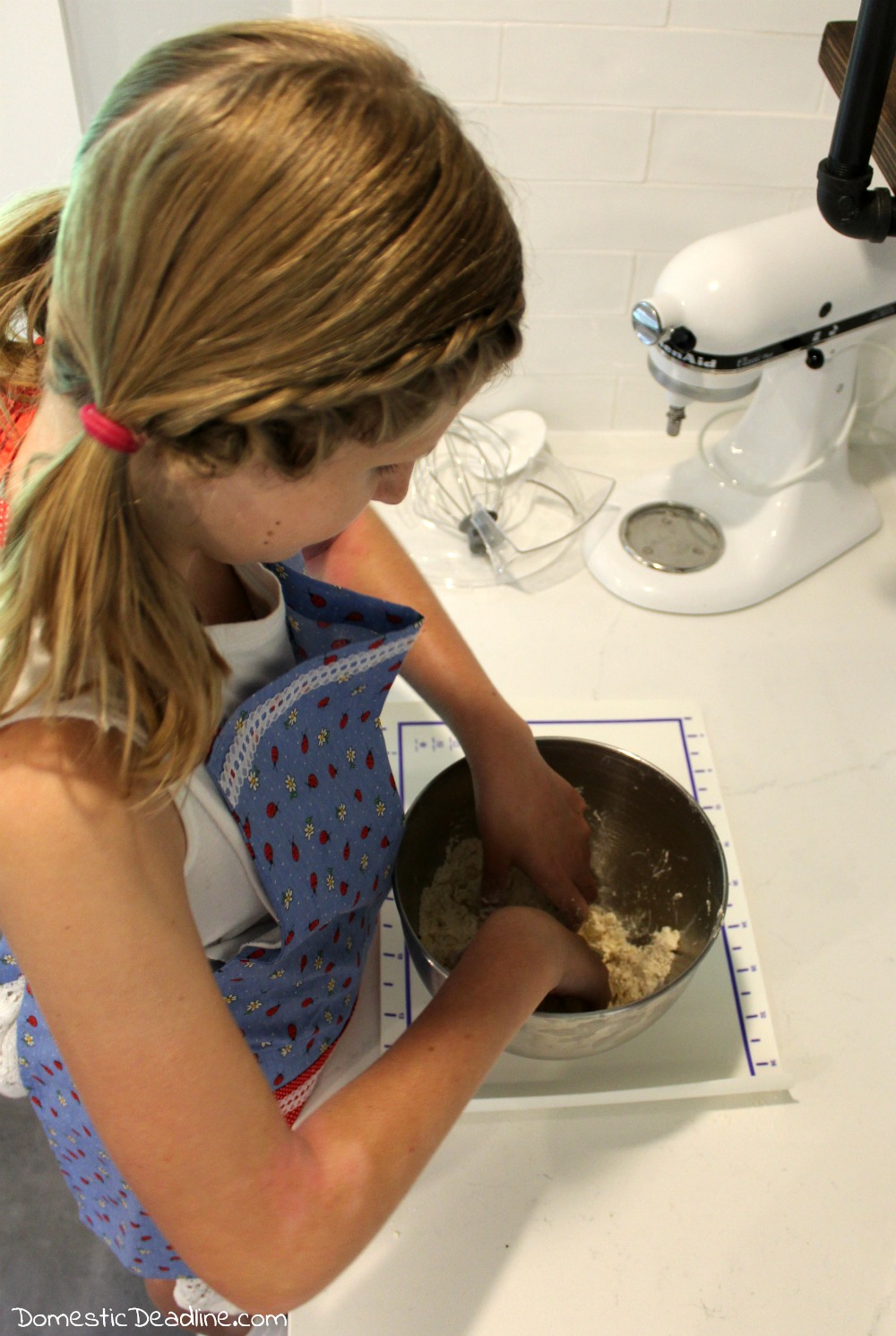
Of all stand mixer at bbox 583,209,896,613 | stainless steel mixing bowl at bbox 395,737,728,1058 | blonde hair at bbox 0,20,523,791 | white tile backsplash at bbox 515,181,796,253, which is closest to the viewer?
blonde hair at bbox 0,20,523,791

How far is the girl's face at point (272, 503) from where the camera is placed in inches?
17.6

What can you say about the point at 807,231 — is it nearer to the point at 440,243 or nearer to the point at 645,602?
the point at 645,602

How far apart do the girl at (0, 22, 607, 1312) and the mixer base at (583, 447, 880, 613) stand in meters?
0.41

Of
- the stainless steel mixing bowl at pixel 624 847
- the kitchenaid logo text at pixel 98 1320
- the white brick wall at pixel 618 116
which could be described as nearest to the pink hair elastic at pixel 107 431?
the stainless steel mixing bowl at pixel 624 847

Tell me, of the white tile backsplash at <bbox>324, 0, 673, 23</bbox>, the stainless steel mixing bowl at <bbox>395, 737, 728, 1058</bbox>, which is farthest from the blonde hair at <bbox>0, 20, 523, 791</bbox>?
the white tile backsplash at <bbox>324, 0, 673, 23</bbox>

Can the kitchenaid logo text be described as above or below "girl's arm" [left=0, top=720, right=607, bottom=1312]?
below

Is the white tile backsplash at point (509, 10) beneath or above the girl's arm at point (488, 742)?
above

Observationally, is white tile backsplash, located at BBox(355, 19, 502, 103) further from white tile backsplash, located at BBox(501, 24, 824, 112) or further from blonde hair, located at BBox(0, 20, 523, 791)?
blonde hair, located at BBox(0, 20, 523, 791)

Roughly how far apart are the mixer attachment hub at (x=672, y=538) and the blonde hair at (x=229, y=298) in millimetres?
558

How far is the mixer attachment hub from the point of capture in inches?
39.1

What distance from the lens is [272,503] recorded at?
0.46m

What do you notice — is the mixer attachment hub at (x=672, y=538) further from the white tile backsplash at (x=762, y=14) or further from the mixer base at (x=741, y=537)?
the white tile backsplash at (x=762, y=14)

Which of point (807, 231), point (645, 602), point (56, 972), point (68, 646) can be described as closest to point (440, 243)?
point (68, 646)

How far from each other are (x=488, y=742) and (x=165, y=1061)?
0.33 meters
